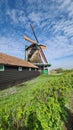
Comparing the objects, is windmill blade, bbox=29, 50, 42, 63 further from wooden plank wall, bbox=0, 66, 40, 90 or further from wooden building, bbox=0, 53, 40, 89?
wooden plank wall, bbox=0, 66, 40, 90

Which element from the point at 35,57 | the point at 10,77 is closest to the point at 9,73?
the point at 10,77

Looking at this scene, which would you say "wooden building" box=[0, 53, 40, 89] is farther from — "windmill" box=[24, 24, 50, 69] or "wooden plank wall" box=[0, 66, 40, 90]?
"windmill" box=[24, 24, 50, 69]

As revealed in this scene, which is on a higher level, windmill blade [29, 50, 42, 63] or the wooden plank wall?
windmill blade [29, 50, 42, 63]

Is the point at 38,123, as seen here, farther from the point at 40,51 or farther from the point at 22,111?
the point at 40,51

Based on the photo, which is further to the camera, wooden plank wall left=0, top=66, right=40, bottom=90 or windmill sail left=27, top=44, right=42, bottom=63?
windmill sail left=27, top=44, right=42, bottom=63

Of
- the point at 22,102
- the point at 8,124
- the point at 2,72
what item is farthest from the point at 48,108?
the point at 2,72

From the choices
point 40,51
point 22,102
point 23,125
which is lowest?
point 23,125

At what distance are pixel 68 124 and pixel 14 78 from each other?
45.7 ft

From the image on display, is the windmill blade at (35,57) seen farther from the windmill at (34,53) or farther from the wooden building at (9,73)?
the wooden building at (9,73)

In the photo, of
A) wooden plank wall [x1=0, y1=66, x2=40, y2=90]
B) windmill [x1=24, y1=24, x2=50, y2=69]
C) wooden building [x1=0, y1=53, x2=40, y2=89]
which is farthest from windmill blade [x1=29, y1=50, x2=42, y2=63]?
wooden plank wall [x1=0, y1=66, x2=40, y2=90]

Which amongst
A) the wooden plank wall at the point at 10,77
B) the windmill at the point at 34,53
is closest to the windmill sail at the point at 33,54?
the windmill at the point at 34,53

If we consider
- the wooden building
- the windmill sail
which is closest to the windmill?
the windmill sail

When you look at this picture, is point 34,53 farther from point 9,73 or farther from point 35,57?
point 9,73

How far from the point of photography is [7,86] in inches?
635
